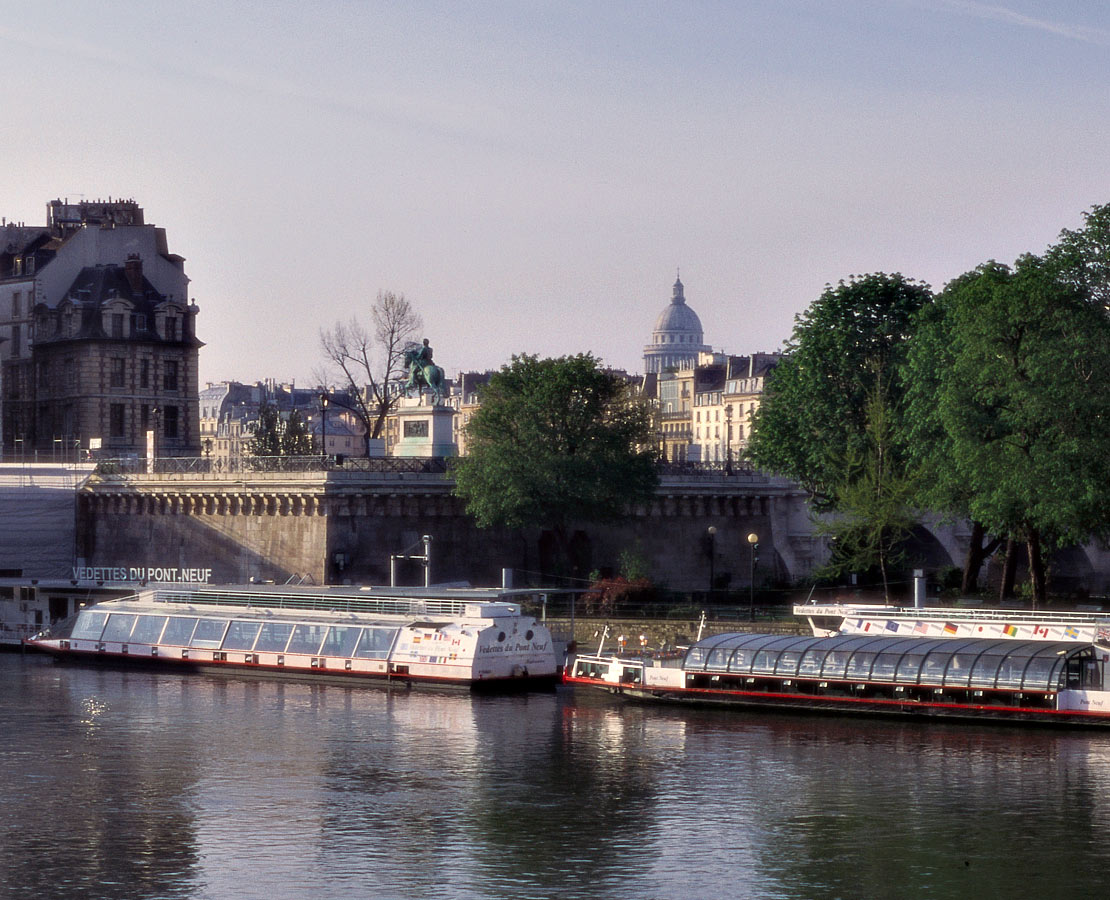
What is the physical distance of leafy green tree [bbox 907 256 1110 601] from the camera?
226ft

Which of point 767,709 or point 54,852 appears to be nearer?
point 54,852

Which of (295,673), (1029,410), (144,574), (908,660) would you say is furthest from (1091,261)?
(144,574)

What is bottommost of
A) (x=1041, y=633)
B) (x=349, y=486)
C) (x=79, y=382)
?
(x=1041, y=633)

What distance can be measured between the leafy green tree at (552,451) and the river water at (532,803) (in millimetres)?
21266

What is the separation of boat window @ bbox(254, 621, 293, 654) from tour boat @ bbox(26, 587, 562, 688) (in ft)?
0.12

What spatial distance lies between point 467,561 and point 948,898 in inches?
2167

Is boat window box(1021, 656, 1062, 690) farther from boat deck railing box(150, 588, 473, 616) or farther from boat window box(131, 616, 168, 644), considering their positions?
boat window box(131, 616, 168, 644)

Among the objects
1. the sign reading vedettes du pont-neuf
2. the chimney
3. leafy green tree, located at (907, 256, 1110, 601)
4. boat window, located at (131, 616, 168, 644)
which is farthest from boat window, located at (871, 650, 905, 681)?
the chimney

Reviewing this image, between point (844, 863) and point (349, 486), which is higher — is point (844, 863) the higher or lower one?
the lower one

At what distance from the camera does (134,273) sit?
122312 millimetres

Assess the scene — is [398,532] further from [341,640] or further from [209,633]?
[341,640]

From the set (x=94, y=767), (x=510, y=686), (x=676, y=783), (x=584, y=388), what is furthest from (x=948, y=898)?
(x=584, y=388)

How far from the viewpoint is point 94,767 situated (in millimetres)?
50344

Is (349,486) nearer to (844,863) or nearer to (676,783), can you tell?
(676,783)
